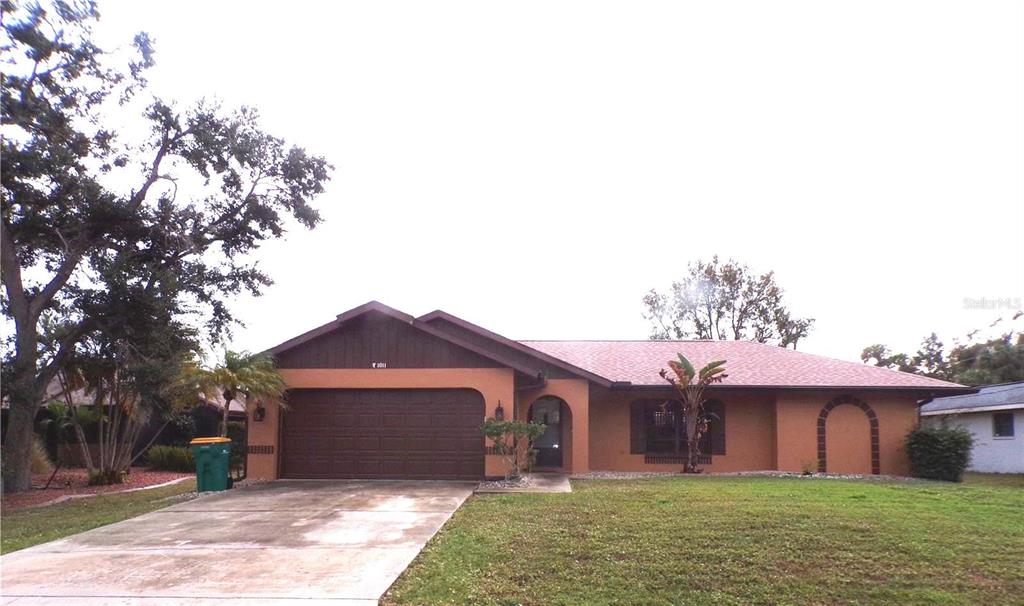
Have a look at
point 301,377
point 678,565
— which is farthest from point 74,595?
point 301,377

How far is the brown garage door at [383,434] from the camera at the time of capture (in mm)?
17266

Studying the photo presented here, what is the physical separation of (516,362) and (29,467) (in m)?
11.3

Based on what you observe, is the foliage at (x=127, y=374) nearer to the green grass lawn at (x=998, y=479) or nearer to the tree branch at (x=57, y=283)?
the tree branch at (x=57, y=283)

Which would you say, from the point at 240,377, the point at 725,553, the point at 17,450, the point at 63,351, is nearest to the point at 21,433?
the point at 17,450

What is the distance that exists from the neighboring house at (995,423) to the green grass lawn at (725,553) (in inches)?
594

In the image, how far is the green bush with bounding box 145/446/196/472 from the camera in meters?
21.9

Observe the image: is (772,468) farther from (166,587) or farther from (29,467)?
(29,467)

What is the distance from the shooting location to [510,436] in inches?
675

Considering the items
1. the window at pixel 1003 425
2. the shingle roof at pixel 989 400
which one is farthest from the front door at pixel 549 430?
the window at pixel 1003 425

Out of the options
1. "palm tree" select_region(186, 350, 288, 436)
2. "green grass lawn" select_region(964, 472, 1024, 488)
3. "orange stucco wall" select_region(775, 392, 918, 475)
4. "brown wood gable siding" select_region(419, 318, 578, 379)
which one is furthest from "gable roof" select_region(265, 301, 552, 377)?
"green grass lawn" select_region(964, 472, 1024, 488)

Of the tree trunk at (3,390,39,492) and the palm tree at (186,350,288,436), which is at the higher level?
the palm tree at (186,350,288,436)

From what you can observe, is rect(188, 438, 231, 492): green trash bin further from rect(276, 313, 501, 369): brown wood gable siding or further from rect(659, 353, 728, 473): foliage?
rect(659, 353, 728, 473): foliage

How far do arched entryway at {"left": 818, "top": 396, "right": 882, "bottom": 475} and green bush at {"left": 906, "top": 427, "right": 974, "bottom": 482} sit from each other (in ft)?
3.23

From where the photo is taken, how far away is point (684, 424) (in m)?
20.2
